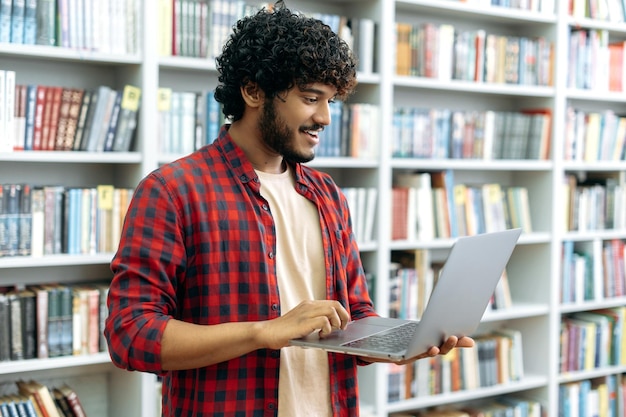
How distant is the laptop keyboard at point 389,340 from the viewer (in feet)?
4.05

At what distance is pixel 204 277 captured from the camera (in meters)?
1.27

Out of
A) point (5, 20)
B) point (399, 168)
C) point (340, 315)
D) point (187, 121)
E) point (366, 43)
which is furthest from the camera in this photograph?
point (399, 168)

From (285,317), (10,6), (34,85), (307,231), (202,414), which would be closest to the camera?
(285,317)

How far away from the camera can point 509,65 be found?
3.22m

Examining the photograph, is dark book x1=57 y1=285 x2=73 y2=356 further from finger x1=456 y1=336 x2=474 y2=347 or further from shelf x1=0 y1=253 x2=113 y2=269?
finger x1=456 y1=336 x2=474 y2=347

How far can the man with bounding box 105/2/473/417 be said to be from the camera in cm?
118

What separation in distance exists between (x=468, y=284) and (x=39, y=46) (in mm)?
1582

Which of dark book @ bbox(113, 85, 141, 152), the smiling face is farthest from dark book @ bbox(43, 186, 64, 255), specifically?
the smiling face

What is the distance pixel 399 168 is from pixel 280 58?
6.25ft

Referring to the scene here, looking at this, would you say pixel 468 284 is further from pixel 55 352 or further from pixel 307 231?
pixel 55 352

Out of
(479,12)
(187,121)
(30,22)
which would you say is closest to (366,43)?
(479,12)

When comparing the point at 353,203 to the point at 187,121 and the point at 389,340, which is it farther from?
the point at 389,340

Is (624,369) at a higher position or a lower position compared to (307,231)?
lower

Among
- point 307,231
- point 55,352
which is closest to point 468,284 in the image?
point 307,231
